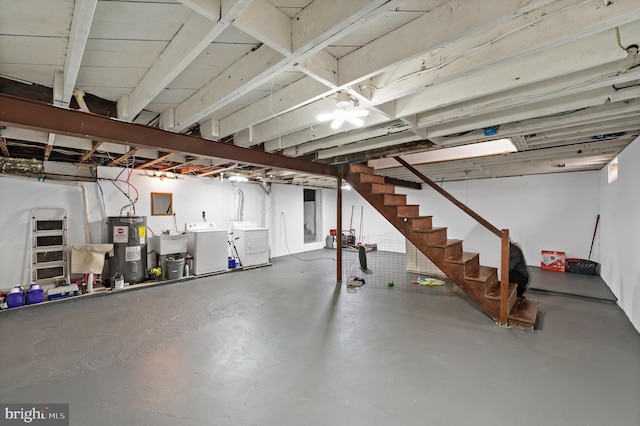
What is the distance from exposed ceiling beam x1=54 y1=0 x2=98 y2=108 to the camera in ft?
3.46

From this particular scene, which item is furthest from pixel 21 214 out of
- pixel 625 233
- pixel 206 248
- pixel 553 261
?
pixel 553 261

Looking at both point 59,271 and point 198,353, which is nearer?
point 198,353

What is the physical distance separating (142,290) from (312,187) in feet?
18.6

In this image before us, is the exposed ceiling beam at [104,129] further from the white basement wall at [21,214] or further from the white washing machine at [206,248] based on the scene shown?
the white basement wall at [21,214]

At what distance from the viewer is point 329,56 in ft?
5.48

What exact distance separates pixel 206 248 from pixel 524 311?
548cm

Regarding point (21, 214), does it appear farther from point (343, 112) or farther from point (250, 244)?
point (343, 112)

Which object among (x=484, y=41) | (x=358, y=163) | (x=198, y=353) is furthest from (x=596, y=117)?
(x=198, y=353)

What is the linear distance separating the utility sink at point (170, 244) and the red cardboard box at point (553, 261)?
7.83 m

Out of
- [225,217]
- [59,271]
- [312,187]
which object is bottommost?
[59,271]

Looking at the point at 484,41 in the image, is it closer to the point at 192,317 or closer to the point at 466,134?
the point at 466,134

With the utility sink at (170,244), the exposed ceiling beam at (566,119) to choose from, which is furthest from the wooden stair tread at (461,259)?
the utility sink at (170,244)

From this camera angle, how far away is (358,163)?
470 cm

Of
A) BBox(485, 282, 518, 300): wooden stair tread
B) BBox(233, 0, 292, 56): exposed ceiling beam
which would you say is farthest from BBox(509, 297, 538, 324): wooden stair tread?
BBox(233, 0, 292, 56): exposed ceiling beam
